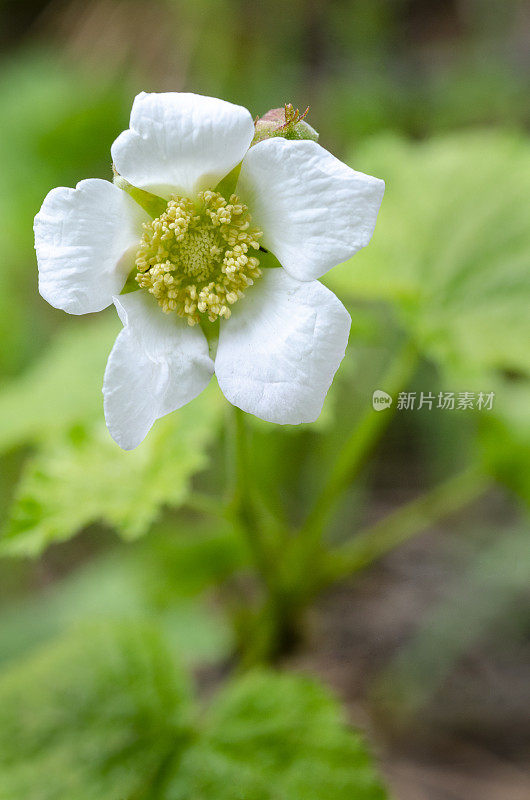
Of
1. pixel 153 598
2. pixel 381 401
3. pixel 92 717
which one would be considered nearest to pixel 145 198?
pixel 381 401

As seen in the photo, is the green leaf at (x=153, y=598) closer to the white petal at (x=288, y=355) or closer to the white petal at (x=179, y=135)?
the white petal at (x=288, y=355)

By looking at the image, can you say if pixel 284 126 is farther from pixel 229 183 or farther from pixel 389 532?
pixel 389 532

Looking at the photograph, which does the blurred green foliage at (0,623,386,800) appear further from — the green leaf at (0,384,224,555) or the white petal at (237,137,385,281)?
the white petal at (237,137,385,281)

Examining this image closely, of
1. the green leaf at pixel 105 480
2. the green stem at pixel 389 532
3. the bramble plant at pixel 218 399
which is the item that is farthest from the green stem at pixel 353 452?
the green leaf at pixel 105 480

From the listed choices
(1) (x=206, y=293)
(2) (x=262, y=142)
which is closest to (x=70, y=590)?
(1) (x=206, y=293)

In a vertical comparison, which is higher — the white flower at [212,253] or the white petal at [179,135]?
the white petal at [179,135]

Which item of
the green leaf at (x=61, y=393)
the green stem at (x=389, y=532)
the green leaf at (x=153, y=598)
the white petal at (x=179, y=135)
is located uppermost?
the white petal at (x=179, y=135)

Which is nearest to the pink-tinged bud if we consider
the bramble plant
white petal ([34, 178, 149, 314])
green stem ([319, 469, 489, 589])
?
the bramble plant
